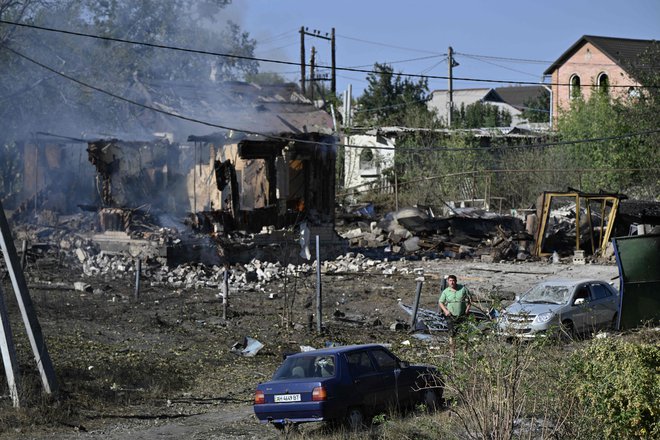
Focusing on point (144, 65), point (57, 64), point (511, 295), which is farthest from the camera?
point (144, 65)

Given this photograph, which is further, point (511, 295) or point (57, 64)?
point (57, 64)

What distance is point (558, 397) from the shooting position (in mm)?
8648

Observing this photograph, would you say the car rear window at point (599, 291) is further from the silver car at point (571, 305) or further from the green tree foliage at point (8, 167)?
the green tree foliage at point (8, 167)

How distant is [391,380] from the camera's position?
12156 millimetres

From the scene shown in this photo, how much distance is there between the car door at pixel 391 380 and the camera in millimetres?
12047

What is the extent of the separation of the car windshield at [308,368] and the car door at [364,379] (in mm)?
275

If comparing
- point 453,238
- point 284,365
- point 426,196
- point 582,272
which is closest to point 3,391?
point 284,365

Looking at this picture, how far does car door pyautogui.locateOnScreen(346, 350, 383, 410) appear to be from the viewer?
1164 cm

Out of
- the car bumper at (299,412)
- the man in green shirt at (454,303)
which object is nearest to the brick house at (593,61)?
the man in green shirt at (454,303)

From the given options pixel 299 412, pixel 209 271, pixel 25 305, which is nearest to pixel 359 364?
pixel 299 412

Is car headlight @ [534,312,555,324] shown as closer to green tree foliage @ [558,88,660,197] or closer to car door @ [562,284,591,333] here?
car door @ [562,284,591,333]

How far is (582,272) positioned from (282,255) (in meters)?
9.52

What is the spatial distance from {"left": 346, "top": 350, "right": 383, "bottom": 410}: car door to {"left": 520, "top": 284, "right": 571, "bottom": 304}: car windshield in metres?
8.04

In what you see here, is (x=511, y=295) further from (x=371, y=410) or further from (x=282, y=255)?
(x=371, y=410)
